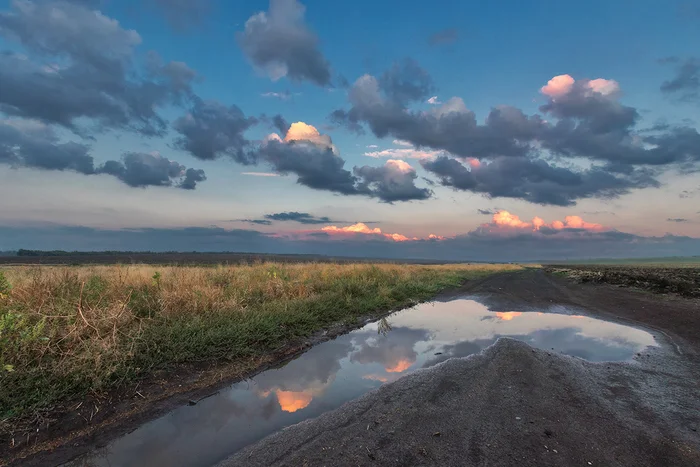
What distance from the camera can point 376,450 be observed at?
3443 millimetres

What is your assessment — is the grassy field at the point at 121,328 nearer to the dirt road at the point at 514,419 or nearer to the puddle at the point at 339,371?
the puddle at the point at 339,371

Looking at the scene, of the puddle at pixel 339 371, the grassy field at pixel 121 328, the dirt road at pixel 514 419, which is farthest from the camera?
the grassy field at pixel 121 328

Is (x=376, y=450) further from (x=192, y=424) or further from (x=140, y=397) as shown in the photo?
(x=140, y=397)

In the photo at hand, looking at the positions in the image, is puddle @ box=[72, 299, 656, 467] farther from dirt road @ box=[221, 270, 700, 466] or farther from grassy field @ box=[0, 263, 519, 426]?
grassy field @ box=[0, 263, 519, 426]

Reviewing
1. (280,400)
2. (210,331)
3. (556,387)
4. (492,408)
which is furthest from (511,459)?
(210,331)

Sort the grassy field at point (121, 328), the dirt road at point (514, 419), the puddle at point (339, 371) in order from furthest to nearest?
the grassy field at point (121, 328), the puddle at point (339, 371), the dirt road at point (514, 419)

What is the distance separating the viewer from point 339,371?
6391mm

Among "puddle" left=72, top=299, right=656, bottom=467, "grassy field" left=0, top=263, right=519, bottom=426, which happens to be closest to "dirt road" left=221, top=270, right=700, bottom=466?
"puddle" left=72, top=299, right=656, bottom=467

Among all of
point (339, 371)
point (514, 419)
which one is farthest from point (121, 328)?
point (514, 419)

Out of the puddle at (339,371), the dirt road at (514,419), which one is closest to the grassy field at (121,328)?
the puddle at (339,371)

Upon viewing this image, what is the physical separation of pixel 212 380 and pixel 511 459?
4.56 metres

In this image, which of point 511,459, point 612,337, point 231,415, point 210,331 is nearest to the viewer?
point 511,459

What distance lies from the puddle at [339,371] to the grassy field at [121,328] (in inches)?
46.5

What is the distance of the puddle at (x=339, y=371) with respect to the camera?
3916 millimetres
